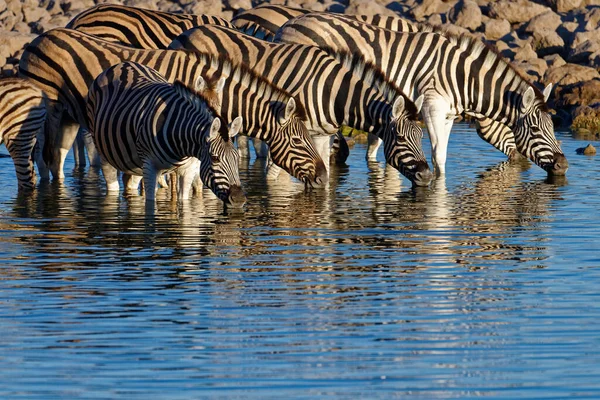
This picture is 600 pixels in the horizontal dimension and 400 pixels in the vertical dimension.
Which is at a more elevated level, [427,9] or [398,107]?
[427,9]

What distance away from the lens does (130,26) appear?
22.7m

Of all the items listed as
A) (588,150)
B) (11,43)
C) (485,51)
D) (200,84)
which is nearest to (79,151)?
(200,84)

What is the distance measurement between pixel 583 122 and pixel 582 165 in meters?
6.91

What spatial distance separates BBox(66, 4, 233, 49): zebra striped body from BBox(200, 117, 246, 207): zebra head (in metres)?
6.59

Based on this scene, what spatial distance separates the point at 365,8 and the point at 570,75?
818 centimetres

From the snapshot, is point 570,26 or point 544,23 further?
point 544,23

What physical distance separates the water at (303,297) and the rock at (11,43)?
19.6 meters

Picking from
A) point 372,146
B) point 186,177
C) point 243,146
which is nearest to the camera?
point 186,177

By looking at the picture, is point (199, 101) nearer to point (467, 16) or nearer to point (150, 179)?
point (150, 179)

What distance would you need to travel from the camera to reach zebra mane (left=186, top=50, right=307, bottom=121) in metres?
18.6

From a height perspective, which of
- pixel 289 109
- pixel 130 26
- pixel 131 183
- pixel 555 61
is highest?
pixel 130 26

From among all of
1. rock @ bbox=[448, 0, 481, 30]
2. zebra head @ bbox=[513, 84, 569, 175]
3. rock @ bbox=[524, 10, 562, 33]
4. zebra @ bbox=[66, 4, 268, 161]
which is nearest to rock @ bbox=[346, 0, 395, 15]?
rock @ bbox=[448, 0, 481, 30]

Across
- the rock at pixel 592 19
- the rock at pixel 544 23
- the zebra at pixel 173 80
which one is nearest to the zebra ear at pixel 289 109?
the zebra at pixel 173 80

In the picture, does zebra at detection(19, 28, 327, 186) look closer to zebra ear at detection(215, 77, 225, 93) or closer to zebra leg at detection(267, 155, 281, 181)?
zebra ear at detection(215, 77, 225, 93)
